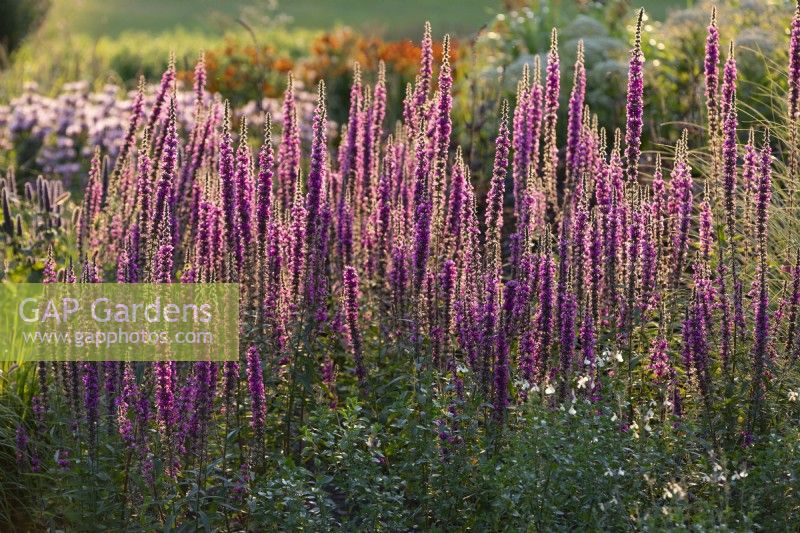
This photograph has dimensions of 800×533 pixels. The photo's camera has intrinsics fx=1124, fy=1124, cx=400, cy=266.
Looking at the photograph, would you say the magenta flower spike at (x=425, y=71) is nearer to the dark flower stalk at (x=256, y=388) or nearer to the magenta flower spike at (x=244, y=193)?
the magenta flower spike at (x=244, y=193)

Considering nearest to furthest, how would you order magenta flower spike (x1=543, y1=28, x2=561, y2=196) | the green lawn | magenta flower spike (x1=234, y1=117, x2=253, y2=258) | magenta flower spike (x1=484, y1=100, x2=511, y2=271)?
magenta flower spike (x1=234, y1=117, x2=253, y2=258) → magenta flower spike (x1=484, y1=100, x2=511, y2=271) → magenta flower spike (x1=543, y1=28, x2=561, y2=196) → the green lawn

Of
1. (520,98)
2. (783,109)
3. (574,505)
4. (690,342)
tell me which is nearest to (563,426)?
(574,505)

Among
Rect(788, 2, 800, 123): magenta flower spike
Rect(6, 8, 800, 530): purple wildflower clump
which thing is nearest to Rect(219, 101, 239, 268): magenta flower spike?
Rect(6, 8, 800, 530): purple wildflower clump

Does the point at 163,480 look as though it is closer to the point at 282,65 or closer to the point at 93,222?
the point at 93,222

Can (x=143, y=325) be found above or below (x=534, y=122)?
below

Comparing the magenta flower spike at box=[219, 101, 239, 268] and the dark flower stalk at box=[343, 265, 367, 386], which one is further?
the dark flower stalk at box=[343, 265, 367, 386]

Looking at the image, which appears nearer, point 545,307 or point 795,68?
point 545,307

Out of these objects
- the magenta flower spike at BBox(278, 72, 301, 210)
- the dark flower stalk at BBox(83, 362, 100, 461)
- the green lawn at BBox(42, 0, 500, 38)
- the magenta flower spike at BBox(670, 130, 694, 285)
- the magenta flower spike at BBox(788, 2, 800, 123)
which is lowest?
the dark flower stalk at BBox(83, 362, 100, 461)

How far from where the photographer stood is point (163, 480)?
531 centimetres

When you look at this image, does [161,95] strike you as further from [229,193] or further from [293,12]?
[293,12]

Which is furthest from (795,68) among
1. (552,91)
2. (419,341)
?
(419,341)

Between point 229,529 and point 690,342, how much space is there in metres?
2.48

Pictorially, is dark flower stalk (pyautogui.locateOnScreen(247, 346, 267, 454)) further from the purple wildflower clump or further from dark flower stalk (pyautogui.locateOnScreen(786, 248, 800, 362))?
dark flower stalk (pyautogui.locateOnScreen(786, 248, 800, 362))

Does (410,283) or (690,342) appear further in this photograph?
(410,283)
